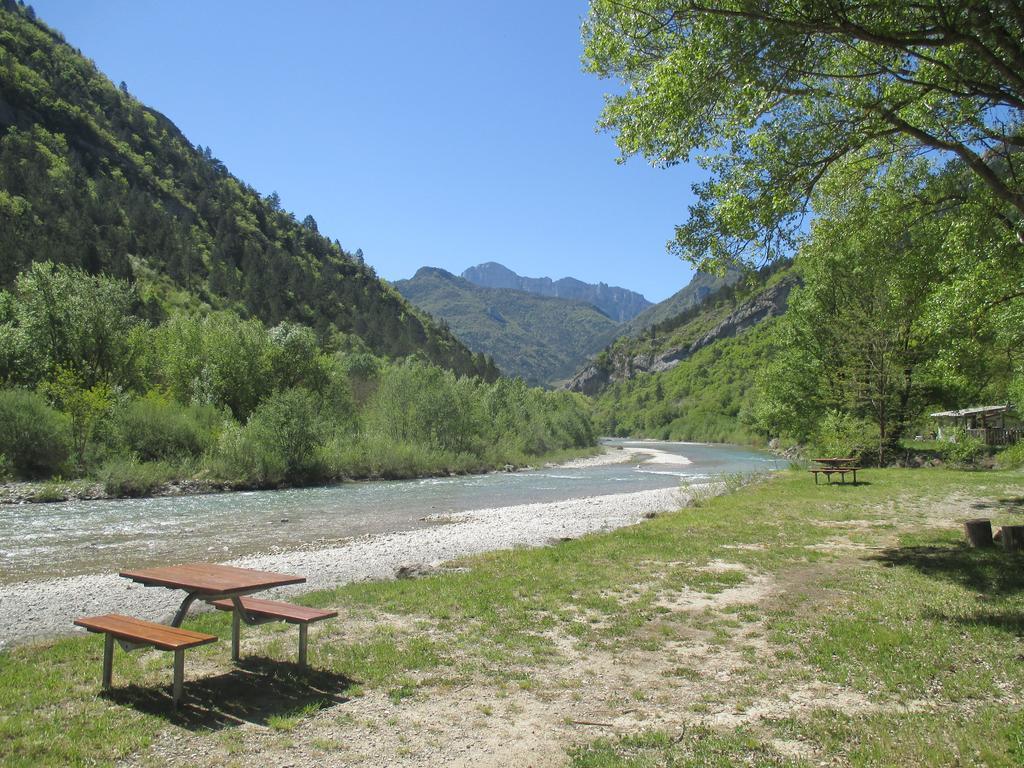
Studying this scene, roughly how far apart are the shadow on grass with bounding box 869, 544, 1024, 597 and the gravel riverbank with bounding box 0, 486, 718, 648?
26.7 ft

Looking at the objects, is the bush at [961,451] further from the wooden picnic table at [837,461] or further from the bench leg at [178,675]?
the bench leg at [178,675]

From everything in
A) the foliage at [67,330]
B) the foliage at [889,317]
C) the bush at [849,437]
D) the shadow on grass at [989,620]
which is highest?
the foliage at [67,330]

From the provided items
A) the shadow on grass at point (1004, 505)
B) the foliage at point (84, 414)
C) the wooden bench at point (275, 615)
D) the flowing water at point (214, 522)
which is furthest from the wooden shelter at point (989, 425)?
the foliage at point (84, 414)

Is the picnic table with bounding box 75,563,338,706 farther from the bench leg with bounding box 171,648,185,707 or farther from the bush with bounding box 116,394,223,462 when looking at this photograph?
the bush with bounding box 116,394,223,462

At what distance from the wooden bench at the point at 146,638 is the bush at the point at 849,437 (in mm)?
29564

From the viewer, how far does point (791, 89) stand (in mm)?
9484

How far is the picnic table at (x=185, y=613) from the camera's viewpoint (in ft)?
18.5

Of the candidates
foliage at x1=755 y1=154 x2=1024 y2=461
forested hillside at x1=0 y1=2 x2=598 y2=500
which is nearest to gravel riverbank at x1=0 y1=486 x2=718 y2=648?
foliage at x1=755 y1=154 x2=1024 y2=461

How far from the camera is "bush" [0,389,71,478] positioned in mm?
31047

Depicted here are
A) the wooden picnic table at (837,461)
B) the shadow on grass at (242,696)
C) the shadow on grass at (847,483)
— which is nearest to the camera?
the shadow on grass at (242,696)

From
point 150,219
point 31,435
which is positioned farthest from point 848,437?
point 150,219

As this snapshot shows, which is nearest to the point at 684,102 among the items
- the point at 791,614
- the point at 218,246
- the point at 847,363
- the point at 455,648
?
the point at 791,614

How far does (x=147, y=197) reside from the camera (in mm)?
100375

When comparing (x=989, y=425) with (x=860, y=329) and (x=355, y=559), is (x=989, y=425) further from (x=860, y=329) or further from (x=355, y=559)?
(x=355, y=559)
